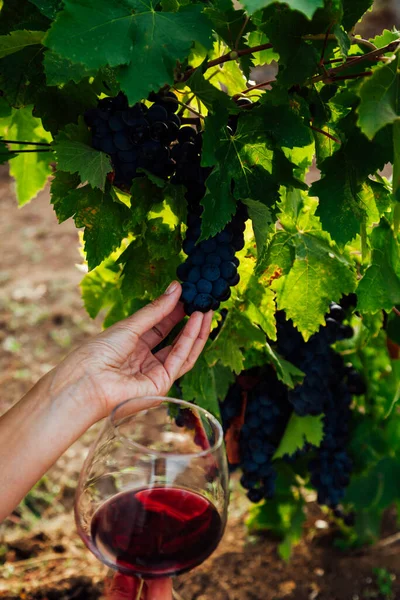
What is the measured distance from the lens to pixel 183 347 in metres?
1.35

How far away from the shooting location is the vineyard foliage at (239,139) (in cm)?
102

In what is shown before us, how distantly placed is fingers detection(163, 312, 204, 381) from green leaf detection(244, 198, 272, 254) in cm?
21

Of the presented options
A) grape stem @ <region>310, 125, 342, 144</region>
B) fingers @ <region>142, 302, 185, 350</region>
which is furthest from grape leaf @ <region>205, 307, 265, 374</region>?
grape stem @ <region>310, 125, 342, 144</region>

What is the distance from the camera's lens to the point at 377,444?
2.30 meters

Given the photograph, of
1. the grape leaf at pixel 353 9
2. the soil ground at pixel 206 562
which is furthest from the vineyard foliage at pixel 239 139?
the soil ground at pixel 206 562

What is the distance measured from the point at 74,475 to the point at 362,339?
5.64 feet

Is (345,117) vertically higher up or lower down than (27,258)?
higher up

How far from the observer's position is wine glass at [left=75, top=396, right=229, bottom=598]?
1.13 meters

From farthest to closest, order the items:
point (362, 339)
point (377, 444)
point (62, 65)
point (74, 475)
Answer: point (74, 475) → point (377, 444) → point (362, 339) → point (62, 65)

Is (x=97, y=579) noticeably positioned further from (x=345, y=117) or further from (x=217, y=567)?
(x=345, y=117)

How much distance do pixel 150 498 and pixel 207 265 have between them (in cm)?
42

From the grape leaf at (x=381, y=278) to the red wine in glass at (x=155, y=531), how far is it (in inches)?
20.4

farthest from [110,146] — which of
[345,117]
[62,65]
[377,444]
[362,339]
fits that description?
[377,444]

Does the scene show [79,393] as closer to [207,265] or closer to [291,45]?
[207,265]
